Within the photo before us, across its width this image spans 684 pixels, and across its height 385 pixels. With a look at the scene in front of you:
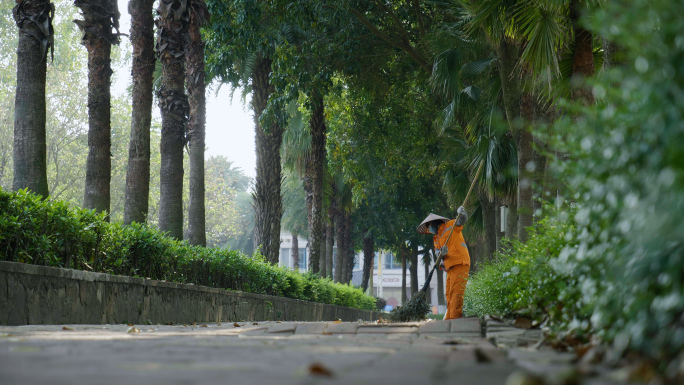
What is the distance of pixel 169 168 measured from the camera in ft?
38.9

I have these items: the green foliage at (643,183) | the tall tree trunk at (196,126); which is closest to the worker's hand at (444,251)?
the tall tree trunk at (196,126)

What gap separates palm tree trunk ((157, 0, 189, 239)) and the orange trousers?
195 inches

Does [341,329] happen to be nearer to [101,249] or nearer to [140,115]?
[101,249]

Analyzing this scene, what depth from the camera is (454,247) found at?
10.2 m

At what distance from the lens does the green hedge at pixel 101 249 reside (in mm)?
6312

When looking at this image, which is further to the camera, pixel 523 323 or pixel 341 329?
pixel 341 329

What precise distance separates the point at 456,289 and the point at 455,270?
298 mm

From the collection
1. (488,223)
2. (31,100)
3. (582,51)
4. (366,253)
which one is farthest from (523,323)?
(366,253)

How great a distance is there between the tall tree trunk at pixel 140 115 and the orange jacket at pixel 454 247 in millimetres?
4908

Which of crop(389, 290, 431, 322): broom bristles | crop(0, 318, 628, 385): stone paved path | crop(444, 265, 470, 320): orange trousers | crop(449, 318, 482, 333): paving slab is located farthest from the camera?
crop(389, 290, 431, 322): broom bristles

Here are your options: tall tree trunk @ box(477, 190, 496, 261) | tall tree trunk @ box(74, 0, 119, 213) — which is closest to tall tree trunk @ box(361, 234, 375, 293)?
tall tree trunk @ box(477, 190, 496, 261)

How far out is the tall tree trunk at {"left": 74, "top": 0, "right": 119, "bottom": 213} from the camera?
33.4 feet

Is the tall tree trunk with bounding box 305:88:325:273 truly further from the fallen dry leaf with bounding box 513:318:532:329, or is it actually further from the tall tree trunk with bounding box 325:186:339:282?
the fallen dry leaf with bounding box 513:318:532:329

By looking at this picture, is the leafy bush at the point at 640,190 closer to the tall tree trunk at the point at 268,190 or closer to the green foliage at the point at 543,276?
the green foliage at the point at 543,276
